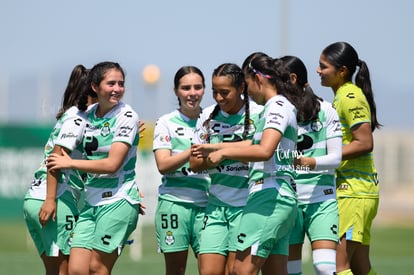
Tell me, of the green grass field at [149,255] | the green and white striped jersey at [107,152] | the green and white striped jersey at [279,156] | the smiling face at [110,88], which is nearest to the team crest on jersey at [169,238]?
the green and white striped jersey at [107,152]

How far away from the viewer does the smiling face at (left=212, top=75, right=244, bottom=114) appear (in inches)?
324

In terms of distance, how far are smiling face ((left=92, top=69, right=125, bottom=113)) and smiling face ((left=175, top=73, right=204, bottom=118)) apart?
1.94ft

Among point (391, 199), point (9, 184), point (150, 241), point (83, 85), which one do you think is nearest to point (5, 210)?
point (9, 184)

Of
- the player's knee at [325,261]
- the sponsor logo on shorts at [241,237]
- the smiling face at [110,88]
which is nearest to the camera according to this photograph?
the sponsor logo on shorts at [241,237]

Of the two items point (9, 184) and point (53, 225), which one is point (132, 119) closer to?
point (53, 225)

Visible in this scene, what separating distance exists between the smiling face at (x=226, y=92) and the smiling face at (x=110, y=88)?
0.84 metres

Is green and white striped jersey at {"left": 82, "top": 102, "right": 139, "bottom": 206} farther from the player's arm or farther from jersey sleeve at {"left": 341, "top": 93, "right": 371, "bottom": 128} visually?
jersey sleeve at {"left": 341, "top": 93, "right": 371, "bottom": 128}

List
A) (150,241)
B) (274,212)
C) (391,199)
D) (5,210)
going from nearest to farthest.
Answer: (274,212) < (5,210) < (150,241) < (391,199)

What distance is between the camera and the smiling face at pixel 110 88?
8500mm

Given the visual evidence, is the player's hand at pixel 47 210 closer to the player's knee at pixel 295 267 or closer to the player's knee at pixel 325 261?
the player's knee at pixel 295 267

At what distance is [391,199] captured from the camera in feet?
162

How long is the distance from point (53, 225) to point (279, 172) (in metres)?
2.25

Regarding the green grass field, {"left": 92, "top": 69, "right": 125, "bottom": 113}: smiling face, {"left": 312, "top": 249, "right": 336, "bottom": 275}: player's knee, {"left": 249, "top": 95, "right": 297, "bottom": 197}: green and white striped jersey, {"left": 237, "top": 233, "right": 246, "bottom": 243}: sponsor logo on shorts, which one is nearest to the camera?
{"left": 249, "top": 95, "right": 297, "bottom": 197}: green and white striped jersey

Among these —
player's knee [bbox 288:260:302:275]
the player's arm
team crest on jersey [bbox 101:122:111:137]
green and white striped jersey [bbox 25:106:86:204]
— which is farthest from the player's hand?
player's knee [bbox 288:260:302:275]
